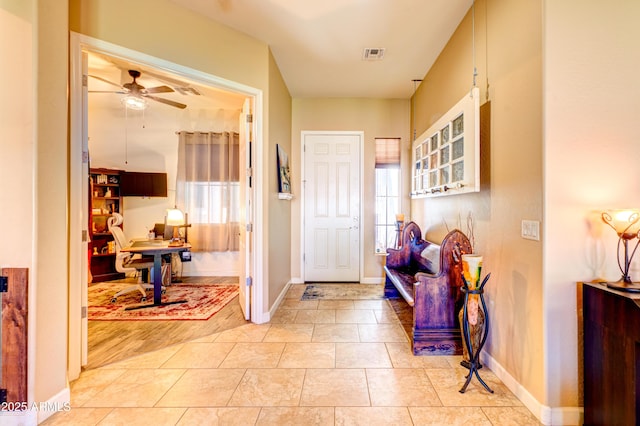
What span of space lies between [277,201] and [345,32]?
201 cm

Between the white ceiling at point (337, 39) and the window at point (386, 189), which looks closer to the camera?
the white ceiling at point (337, 39)

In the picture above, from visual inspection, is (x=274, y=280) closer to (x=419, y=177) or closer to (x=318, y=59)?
(x=419, y=177)

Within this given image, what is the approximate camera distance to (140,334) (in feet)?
9.37

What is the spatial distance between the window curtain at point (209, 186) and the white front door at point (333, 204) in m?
1.42

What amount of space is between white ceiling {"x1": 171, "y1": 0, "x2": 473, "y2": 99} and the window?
103 centimetres

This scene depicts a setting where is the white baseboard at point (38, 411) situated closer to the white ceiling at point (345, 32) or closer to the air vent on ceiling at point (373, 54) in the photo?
the white ceiling at point (345, 32)

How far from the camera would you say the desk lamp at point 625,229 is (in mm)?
1462

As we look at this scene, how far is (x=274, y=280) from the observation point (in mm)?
3525

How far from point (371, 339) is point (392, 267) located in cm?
130

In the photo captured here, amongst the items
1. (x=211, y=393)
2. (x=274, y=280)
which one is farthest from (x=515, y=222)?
(x=274, y=280)

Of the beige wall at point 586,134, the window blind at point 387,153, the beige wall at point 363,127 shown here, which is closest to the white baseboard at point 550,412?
the beige wall at point 586,134

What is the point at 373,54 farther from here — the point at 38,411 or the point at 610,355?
the point at 38,411

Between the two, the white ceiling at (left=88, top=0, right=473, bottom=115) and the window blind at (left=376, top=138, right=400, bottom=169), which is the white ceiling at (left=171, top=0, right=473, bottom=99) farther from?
the window blind at (left=376, top=138, right=400, bottom=169)

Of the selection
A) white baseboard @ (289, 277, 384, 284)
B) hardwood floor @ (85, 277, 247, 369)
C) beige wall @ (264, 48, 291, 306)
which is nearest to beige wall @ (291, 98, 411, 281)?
white baseboard @ (289, 277, 384, 284)
